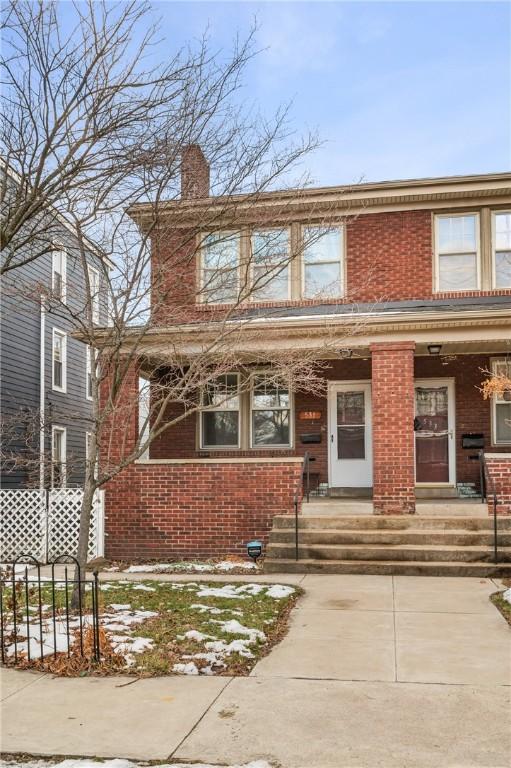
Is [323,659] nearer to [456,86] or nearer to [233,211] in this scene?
[233,211]

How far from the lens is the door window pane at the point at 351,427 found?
14078 millimetres

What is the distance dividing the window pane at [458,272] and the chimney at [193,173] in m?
6.24

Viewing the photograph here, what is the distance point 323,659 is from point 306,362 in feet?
18.0

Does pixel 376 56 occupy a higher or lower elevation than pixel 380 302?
higher

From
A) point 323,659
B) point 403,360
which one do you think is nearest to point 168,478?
point 403,360

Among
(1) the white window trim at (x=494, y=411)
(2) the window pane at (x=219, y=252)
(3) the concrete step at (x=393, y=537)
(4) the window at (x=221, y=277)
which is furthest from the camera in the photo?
(1) the white window trim at (x=494, y=411)

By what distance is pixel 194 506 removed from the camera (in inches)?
477

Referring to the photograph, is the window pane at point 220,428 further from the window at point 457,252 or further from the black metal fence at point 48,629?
the black metal fence at point 48,629

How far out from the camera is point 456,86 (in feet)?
38.0

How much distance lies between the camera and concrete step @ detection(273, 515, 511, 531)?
1097 centimetres

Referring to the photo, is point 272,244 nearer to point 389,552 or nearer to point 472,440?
point 389,552

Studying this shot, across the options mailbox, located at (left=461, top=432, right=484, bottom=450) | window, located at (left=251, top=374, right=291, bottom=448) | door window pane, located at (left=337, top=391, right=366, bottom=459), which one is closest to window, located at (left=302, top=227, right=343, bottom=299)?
window, located at (left=251, top=374, right=291, bottom=448)

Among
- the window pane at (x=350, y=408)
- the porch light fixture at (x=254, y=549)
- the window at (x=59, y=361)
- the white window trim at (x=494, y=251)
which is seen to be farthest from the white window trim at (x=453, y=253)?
the window at (x=59, y=361)

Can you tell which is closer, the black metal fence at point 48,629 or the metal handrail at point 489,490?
the black metal fence at point 48,629
